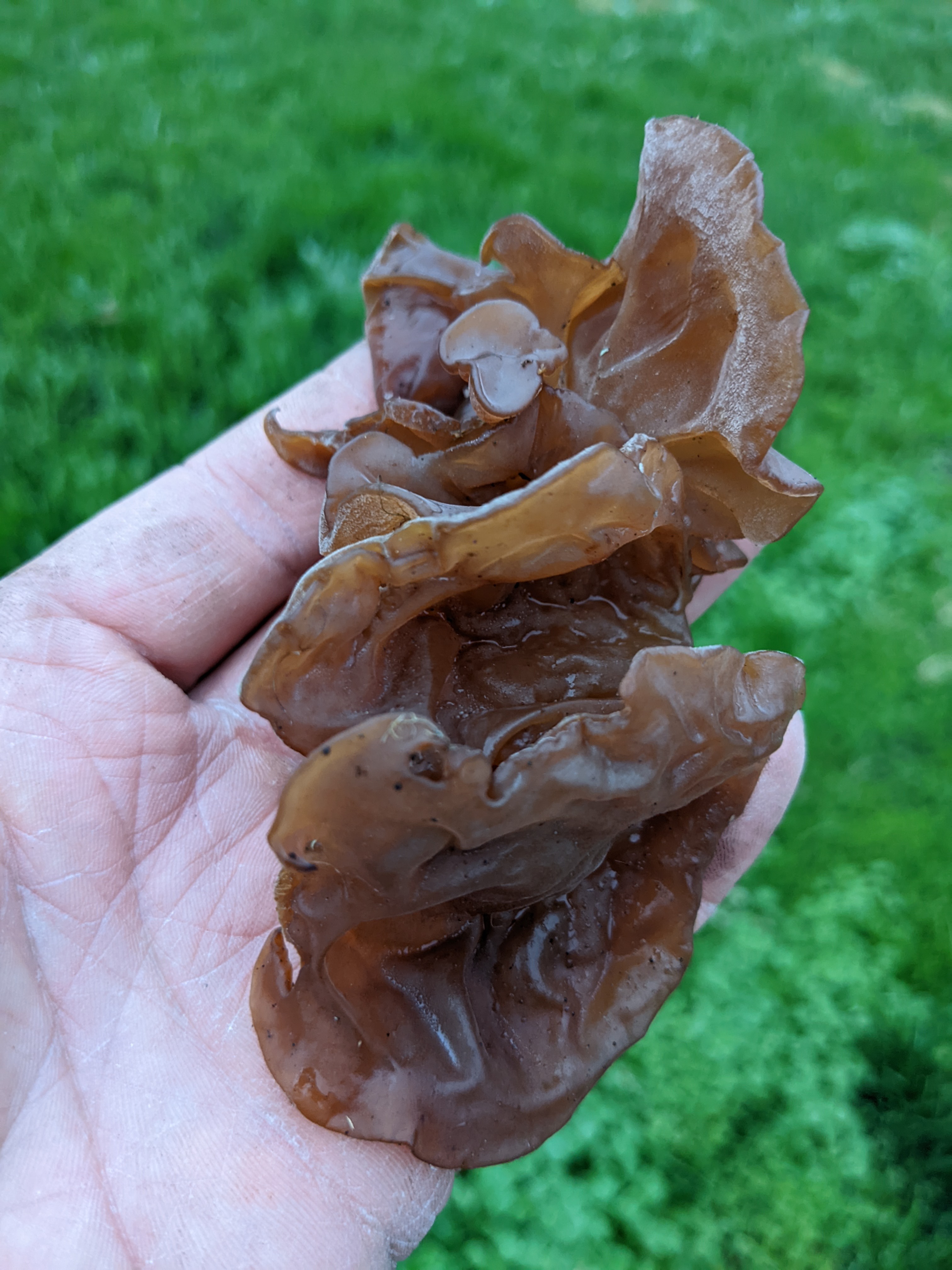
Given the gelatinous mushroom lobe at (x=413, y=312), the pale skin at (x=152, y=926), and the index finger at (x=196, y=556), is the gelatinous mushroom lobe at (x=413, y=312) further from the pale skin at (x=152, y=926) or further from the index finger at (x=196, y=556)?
the pale skin at (x=152, y=926)

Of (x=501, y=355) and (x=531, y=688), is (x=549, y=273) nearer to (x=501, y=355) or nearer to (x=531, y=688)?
(x=501, y=355)

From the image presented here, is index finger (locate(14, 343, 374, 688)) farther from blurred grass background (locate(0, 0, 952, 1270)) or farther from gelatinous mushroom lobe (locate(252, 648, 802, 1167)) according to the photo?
gelatinous mushroom lobe (locate(252, 648, 802, 1167))

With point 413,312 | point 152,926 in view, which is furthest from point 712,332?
point 152,926

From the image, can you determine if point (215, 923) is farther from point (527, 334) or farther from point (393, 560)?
point (527, 334)

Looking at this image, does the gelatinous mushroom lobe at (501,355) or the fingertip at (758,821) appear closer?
the gelatinous mushroom lobe at (501,355)

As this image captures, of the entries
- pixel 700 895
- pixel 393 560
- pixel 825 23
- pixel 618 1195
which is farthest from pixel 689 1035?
pixel 825 23

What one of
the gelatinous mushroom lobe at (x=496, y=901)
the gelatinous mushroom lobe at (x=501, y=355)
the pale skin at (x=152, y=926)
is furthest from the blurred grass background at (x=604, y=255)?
the gelatinous mushroom lobe at (x=501, y=355)
